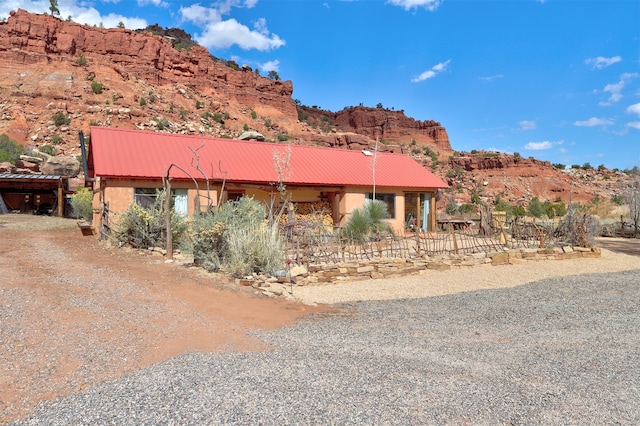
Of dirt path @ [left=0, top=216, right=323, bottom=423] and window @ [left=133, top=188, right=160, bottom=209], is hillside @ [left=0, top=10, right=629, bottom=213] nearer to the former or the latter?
window @ [left=133, top=188, right=160, bottom=209]

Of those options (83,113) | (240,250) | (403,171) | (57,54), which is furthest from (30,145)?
(240,250)

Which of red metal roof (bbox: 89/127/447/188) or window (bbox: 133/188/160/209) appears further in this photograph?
red metal roof (bbox: 89/127/447/188)

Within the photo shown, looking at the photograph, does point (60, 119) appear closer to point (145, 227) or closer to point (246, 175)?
point (246, 175)

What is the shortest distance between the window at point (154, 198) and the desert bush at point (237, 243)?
18.1ft

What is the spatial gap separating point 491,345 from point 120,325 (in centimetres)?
476

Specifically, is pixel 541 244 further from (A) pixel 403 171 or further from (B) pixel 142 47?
(B) pixel 142 47

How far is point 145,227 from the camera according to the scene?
12.4 m

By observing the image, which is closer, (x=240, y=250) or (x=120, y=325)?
(x=120, y=325)

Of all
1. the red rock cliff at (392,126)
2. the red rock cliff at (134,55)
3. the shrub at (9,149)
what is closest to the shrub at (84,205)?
the shrub at (9,149)

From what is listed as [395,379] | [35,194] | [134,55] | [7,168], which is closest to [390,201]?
[395,379]

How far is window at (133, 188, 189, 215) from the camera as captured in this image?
1566 cm

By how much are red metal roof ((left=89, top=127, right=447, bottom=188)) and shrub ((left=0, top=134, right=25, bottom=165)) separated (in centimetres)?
1473

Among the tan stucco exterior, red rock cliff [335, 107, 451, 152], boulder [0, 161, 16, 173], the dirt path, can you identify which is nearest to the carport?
boulder [0, 161, 16, 173]

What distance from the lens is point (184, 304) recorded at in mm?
6980
